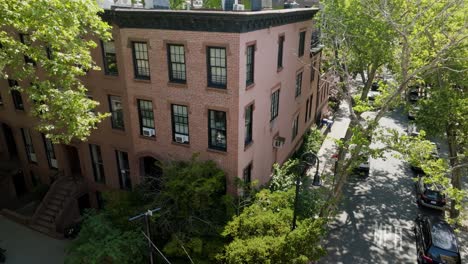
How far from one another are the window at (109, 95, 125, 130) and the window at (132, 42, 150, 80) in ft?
6.87

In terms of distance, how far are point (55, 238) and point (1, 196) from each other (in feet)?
24.3

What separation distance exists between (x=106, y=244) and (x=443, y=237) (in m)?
16.4

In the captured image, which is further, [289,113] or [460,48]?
[289,113]

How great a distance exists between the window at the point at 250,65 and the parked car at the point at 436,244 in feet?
39.8

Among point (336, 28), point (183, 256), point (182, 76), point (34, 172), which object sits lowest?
point (34, 172)

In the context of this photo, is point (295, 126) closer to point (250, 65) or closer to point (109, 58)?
point (250, 65)

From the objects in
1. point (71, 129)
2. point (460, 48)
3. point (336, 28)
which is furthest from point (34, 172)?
point (460, 48)

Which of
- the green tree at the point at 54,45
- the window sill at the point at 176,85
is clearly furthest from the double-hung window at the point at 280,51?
the green tree at the point at 54,45

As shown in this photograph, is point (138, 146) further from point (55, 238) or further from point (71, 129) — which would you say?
point (55, 238)

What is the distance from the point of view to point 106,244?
13.6m

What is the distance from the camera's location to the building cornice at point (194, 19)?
13.0 m

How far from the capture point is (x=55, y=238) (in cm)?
1855

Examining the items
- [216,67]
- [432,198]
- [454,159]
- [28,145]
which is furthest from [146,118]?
[432,198]

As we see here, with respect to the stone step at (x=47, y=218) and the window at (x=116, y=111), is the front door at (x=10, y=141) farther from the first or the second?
the window at (x=116, y=111)
